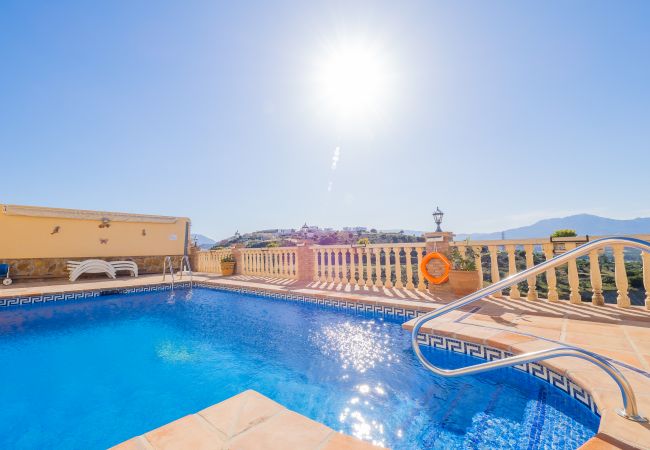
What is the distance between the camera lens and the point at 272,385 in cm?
274

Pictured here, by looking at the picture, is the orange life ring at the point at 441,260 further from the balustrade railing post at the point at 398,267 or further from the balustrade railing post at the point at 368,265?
the balustrade railing post at the point at 368,265

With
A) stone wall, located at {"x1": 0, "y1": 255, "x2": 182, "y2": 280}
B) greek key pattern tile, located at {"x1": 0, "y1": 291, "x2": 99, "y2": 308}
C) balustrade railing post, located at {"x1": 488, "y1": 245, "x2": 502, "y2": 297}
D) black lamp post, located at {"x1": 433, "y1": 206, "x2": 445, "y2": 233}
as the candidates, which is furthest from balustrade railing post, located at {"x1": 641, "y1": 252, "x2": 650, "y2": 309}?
stone wall, located at {"x1": 0, "y1": 255, "x2": 182, "y2": 280}

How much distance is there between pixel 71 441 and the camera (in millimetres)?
1971

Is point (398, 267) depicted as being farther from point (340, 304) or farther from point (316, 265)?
point (316, 265)

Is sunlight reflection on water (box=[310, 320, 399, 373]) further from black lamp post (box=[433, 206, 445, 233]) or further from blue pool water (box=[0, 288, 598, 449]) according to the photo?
black lamp post (box=[433, 206, 445, 233])

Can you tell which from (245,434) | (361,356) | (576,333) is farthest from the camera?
(361,356)

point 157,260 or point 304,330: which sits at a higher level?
point 157,260

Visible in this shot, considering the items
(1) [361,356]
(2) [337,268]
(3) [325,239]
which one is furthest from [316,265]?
(3) [325,239]

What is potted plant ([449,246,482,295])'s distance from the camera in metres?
5.04

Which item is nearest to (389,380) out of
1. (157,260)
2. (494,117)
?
(494,117)

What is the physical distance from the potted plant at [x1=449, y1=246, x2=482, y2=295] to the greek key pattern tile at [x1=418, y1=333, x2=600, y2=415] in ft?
6.47

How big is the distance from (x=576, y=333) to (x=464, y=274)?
2085mm

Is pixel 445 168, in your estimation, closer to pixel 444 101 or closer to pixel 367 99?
pixel 444 101

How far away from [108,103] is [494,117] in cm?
1289
